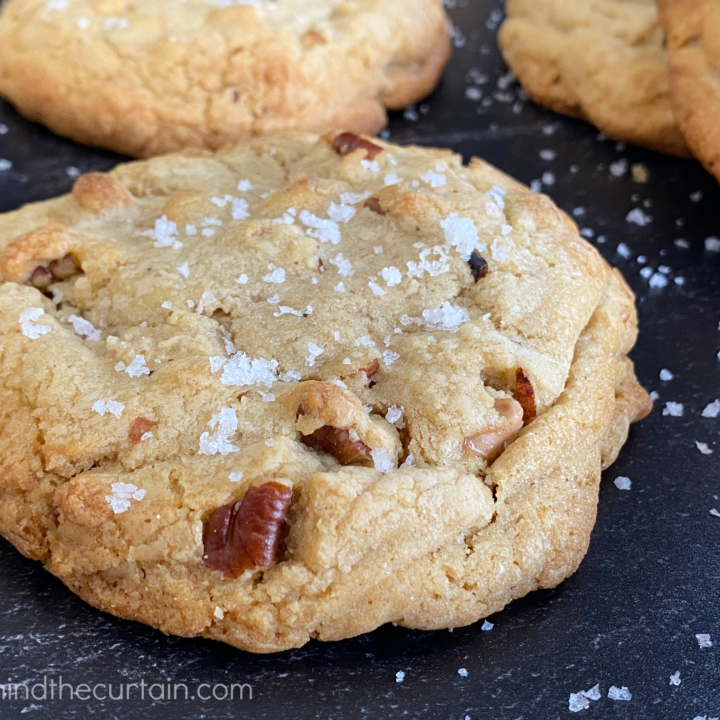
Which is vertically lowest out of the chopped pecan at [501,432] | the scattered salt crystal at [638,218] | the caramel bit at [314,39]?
the scattered salt crystal at [638,218]

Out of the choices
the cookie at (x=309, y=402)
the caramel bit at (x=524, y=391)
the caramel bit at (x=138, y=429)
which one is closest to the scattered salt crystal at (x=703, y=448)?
the cookie at (x=309, y=402)

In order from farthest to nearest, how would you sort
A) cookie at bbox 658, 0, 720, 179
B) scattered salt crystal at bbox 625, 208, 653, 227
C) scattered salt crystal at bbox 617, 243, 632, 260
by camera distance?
scattered salt crystal at bbox 625, 208, 653, 227
scattered salt crystal at bbox 617, 243, 632, 260
cookie at bbox 658, 0, 720, 179

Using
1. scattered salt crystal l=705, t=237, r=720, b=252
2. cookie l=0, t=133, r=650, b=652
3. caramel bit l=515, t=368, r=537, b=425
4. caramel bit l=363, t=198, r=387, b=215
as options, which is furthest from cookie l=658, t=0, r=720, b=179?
caramel bit l=515, t=368, r=537, b=425

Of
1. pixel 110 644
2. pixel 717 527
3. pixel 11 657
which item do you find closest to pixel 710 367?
pixel 717 527

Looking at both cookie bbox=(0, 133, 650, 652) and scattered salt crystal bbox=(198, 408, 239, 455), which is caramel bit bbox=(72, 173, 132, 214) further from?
scattered salt crystal bbox=(198, 408, 239, 455)

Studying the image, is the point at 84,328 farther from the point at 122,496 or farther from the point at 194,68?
the point at 194,68

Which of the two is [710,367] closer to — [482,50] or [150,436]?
[150,436]

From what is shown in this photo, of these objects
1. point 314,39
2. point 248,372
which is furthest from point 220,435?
point 314,39

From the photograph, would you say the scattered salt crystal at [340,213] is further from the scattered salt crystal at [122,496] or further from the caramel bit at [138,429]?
the scattered salt crystal at [122,496]
